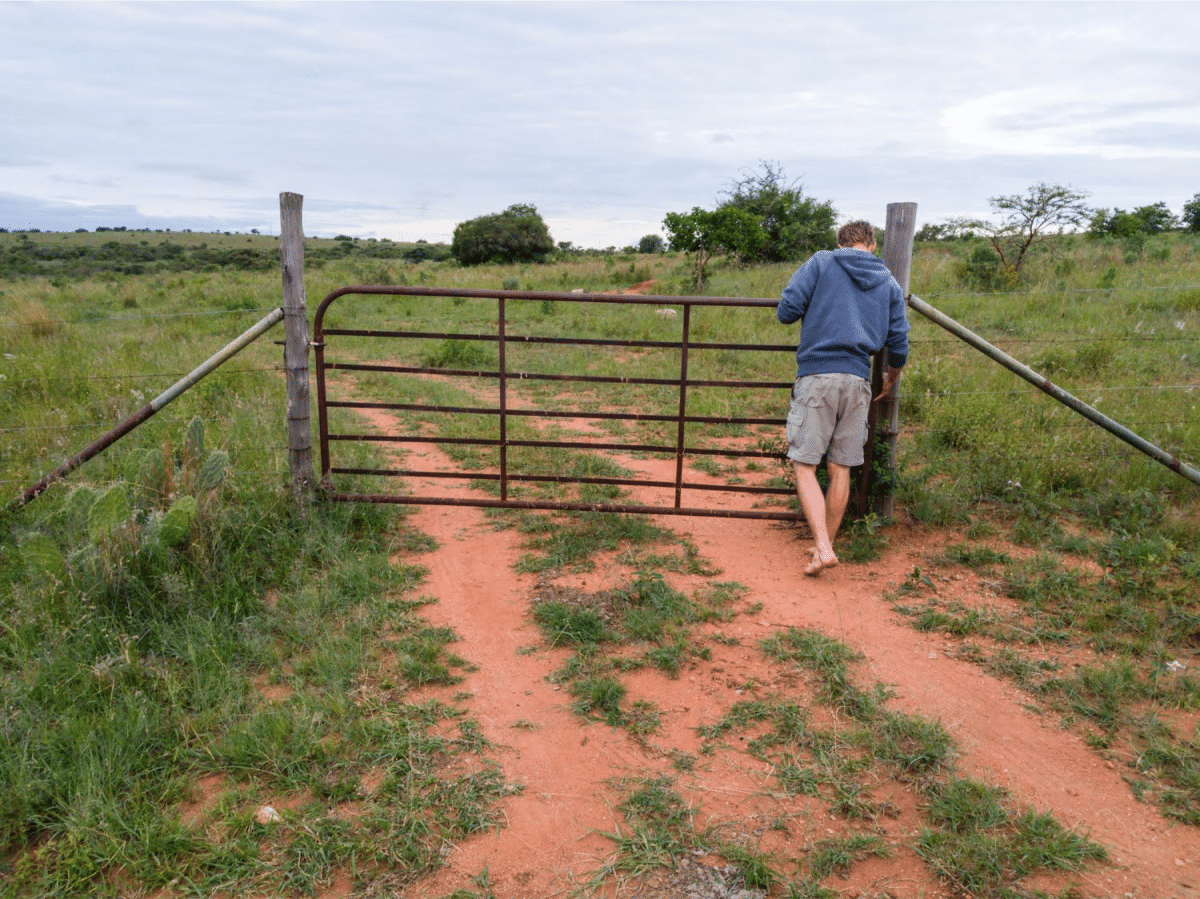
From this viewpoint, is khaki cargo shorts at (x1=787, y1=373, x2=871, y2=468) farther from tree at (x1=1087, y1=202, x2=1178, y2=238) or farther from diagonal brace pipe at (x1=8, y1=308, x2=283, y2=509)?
tree at (x1=1087, y1=202, x2=1178, y2=238)

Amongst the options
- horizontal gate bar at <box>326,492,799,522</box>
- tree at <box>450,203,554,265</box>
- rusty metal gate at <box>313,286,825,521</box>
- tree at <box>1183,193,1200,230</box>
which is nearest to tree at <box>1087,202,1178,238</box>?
tree at <box>1183,193,1200,230</box>

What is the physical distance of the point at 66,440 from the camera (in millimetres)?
6949

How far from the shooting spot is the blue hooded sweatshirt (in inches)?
200

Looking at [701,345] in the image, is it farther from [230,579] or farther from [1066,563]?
[230,579]

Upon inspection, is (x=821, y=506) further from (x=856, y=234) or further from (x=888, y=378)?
(x=856, y=234)

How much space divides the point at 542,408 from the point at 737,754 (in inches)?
256

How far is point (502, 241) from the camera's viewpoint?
1738 inches

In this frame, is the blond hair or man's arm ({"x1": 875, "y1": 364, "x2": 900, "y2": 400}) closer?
the blond hair

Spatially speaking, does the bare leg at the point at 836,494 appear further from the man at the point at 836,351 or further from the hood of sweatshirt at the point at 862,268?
the hood of sweatshirt at the point at 862,268

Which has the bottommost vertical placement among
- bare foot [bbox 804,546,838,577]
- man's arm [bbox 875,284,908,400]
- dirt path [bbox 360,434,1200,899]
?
dirt path [bbox 360,434,1200,899]

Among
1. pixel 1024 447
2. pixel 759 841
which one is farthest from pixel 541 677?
pixel 1024 447

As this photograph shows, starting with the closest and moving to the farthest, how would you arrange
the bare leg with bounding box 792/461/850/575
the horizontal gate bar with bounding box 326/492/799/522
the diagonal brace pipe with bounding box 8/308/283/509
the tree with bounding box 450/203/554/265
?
the diagonal brace pipe with bounding box 8/308/283/509 < the bare leg with bounding box 792/461/850/575 < the horizontal gate bar with bounding box 326/492/799/522 < the tree with bounding box 450/203/554/265

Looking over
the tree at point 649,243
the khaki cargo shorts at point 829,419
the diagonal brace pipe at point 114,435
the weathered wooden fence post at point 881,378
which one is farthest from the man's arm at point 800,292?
the tree at point 649,243

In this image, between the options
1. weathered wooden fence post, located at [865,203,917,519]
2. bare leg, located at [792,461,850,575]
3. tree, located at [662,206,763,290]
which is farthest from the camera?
tree, located at [662,206,763,290]
